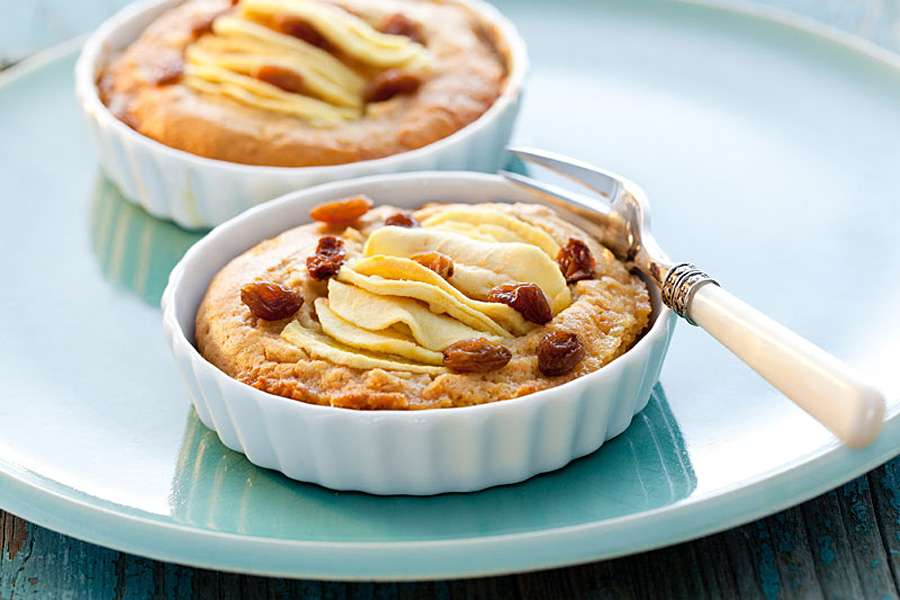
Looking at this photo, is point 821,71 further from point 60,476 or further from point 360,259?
point 60,476

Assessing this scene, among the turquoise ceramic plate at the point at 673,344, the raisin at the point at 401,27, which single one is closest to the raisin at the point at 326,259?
the turquoise ceramic plate at the point at 673,344

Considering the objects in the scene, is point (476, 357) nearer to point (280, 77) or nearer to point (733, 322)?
point (733, 322)

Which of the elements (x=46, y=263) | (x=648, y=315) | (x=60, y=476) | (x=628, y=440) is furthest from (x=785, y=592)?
(x=46, y=263)

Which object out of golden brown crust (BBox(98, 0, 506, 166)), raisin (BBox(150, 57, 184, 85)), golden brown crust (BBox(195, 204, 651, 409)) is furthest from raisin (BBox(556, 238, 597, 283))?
raisin (BBox(150, 57, 184, 85))

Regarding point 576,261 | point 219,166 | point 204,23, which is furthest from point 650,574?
point 204,23

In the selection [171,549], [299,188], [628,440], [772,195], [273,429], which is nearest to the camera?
[171,549]
